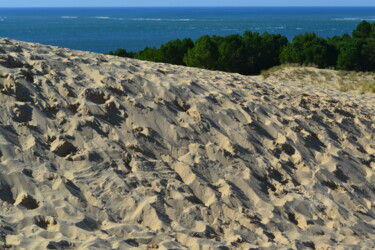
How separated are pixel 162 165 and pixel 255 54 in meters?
16.5

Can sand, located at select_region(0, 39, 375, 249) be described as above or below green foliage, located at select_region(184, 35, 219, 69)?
above

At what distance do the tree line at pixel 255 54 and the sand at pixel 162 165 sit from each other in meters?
12.8

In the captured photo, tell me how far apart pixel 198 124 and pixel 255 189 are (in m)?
1.30

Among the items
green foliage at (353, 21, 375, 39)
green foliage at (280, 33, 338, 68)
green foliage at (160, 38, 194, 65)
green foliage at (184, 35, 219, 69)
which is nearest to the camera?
green foliage at (184, 35, 219, 69)

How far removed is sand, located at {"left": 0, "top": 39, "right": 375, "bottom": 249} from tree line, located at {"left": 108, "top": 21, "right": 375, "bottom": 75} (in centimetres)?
1281

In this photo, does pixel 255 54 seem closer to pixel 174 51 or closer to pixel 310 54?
pixel 310 54

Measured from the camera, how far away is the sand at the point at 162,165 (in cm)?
422

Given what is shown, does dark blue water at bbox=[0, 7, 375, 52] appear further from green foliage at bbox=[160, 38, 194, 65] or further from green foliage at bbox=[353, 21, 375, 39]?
green foliage at bbox=[160, 38, 194, 65]

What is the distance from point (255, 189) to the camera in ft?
17.1

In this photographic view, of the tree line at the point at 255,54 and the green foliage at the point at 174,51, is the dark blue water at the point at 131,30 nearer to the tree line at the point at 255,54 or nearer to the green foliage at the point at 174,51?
the green foliage at the point at 174,51

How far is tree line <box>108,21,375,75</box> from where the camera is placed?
20.0m

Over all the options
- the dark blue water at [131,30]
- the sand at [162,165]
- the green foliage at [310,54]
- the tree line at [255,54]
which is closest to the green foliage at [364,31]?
the tree line at [255,54]

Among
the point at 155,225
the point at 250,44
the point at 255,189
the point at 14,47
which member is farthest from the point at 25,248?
the point at 250,44

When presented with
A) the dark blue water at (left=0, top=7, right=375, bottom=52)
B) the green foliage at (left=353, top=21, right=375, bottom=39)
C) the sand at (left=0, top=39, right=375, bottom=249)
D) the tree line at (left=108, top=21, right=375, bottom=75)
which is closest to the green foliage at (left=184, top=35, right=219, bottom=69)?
the tree line at (left=108, top=21, right=375, bottom=75)
